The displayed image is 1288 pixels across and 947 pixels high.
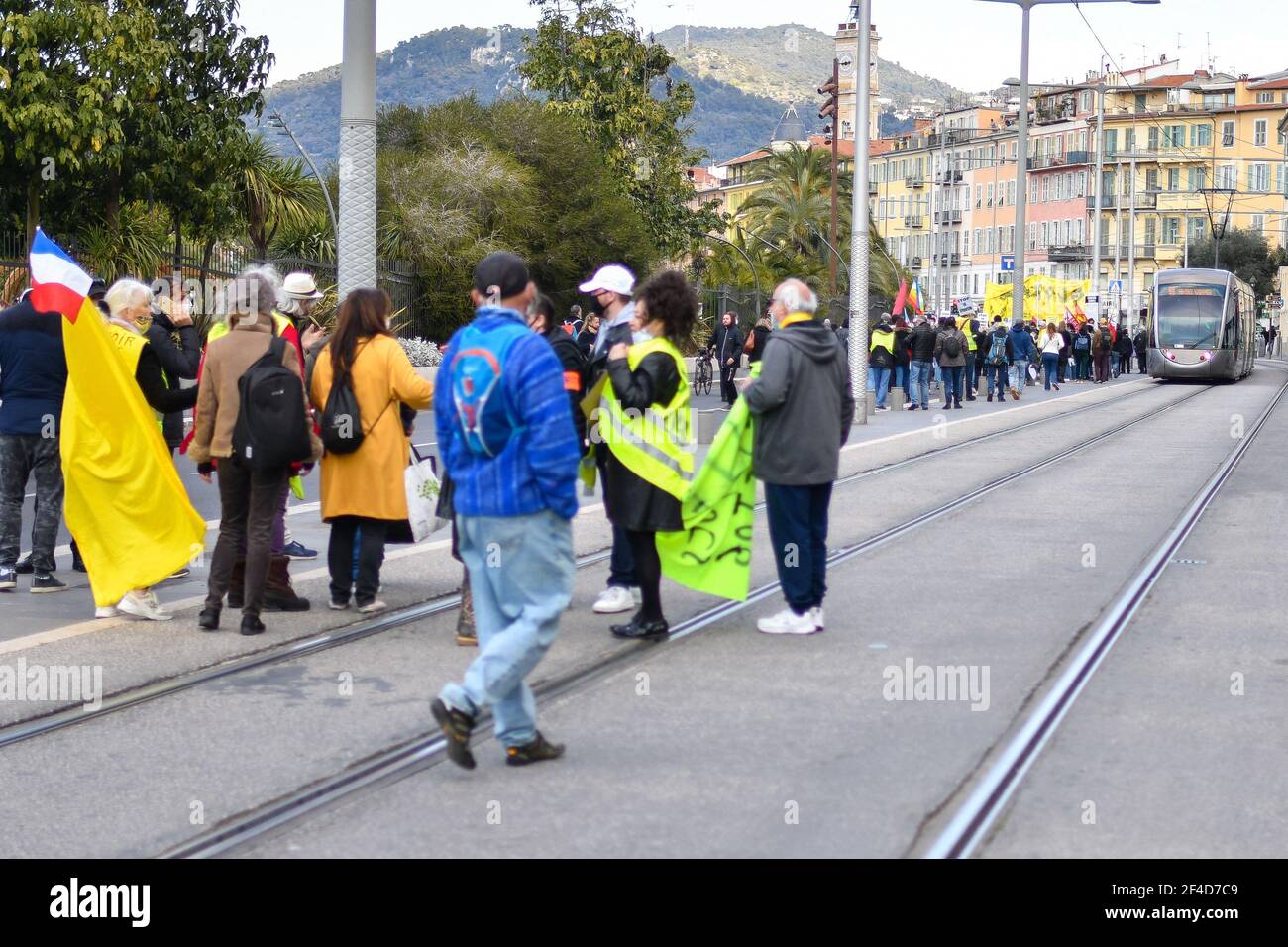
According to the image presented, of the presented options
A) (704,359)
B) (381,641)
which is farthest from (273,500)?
(704,359)

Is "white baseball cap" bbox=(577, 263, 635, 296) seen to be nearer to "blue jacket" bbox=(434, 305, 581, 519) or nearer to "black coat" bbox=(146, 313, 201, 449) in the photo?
"black coat" bbox=(146, 313, 201, 449)

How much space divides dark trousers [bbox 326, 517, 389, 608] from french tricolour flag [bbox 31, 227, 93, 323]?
179cm

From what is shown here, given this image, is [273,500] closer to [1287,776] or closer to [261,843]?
[261,843]

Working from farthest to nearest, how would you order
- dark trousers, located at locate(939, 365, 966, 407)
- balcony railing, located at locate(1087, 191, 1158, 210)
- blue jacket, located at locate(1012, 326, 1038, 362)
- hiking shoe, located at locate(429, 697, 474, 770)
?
balcony railing, located at locate(1087, 191, 1158, 210) → blue jacket, located at locate(1012, 326, 1038, 362) → dark trousers, located at locate(939, 365, 966, 407) → hiking shoe, located at locate(429, 697, 474, 770)

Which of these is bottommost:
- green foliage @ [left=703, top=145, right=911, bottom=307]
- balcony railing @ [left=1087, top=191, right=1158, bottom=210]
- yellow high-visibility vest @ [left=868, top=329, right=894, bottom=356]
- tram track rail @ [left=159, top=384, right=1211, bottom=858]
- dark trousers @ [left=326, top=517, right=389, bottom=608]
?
tram track rail @ [left=159, top=384, right=1211, bottom=858]

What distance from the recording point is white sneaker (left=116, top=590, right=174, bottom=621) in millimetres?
9359

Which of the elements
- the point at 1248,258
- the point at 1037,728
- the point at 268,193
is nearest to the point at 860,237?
the point at 268,193

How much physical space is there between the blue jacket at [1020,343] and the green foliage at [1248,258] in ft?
252

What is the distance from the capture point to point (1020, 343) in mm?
38562

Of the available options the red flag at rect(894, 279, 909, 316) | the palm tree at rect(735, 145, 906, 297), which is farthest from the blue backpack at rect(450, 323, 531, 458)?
the palm tree at rect(735, 145, 906, 297)

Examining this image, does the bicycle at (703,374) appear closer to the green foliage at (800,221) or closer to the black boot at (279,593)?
the black boot at (279,593)

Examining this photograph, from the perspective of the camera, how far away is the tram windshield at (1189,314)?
48.1m

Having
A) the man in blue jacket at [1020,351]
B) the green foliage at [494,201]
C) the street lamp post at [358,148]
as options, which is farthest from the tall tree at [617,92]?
the street lamp post at [358,148]

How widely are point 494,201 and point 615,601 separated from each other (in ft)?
103
